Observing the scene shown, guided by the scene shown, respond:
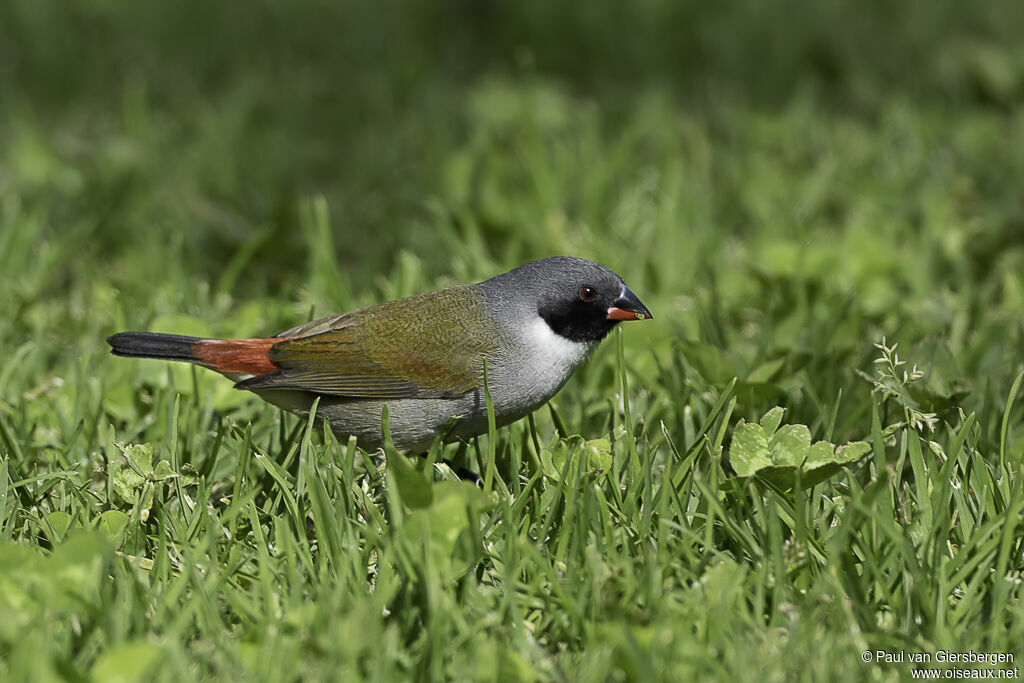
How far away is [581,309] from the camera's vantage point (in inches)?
138

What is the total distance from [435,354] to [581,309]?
455 mm

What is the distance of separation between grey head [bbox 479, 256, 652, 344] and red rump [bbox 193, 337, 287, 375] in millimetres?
716

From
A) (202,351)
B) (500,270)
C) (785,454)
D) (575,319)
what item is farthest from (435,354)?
(500,270)

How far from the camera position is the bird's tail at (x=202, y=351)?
3.45 m

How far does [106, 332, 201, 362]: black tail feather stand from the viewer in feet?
11.3

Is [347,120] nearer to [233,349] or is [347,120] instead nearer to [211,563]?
[233,349]

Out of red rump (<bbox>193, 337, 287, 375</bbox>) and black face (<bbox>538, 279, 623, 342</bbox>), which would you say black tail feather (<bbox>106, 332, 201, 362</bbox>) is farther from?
black face (<bbox>538, 279, 623, 342</bbox>)

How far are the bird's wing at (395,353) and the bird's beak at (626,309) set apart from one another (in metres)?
0.37

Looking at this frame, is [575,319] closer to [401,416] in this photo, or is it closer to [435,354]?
[435,354]

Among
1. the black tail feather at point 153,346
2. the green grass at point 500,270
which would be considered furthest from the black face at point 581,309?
the black tail feather at point 153,346

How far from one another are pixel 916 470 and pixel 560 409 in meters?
1.30

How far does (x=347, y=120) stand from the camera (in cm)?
660

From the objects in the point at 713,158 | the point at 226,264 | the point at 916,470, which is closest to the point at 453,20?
the point at 713,158

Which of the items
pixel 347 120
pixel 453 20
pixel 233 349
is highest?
pixel 453 20
